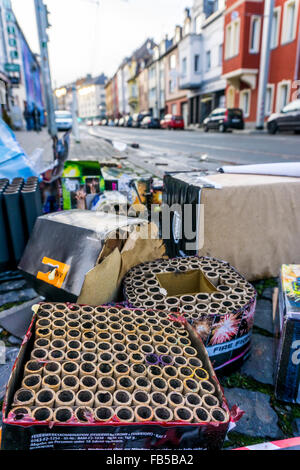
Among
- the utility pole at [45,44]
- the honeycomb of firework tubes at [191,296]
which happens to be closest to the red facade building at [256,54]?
the utility pole at [45,44]

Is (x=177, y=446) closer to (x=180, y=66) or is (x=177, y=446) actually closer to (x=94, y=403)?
(x=94, y=403)

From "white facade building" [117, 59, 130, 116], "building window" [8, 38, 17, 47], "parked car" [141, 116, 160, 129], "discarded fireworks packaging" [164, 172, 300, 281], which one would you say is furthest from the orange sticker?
"white facade building" [117, 59, 130, 116]

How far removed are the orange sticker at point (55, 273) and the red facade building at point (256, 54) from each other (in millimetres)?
22428

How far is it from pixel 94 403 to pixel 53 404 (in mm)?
145

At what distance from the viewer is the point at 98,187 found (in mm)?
4160

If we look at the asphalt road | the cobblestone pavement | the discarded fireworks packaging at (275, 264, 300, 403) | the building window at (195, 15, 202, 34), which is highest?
the building window at (195, 15, 202, 34)

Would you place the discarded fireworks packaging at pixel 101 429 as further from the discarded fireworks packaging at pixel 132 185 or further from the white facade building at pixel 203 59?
the white facade building at pixel 203 59

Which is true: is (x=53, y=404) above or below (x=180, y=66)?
below

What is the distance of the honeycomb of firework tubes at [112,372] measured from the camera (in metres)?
1.19

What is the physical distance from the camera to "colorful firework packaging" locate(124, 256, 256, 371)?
182cm

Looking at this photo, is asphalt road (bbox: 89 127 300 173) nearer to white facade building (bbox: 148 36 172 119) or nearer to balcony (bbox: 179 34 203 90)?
balcony (bbox: 179 34 203 90)

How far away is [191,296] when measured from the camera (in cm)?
203

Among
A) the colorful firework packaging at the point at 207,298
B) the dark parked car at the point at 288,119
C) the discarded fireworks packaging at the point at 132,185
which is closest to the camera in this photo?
the colorful firework packaging at the point at 207,298

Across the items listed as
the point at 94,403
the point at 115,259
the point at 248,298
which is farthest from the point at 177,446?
the point at 115,259
